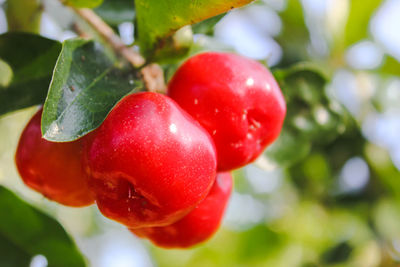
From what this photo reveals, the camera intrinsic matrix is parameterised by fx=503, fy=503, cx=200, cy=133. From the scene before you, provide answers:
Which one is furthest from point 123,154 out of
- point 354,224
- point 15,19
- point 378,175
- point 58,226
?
point 354,224

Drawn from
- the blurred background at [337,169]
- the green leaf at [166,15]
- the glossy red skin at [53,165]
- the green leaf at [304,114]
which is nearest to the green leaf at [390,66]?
the blurred background at [337,169]

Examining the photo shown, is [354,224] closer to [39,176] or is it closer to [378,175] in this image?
[378,175]

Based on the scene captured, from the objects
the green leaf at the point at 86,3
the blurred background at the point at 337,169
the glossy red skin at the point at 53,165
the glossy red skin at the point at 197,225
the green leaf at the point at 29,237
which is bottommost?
the blurred background at the point at 337,169

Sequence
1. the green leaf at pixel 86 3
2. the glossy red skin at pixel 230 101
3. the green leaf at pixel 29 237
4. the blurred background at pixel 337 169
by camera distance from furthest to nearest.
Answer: the blurred background at pixel 337 169 → the green leaf at pixel 29 237 → the green leaf at pixel 86 3 → the glossy red skin at pixel 230 101

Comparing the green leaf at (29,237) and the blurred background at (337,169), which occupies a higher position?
the green leaf at (29,237)

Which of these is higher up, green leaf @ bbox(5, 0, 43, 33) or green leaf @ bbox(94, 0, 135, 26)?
green leaf @ bbox(5, 0, 43, 33)

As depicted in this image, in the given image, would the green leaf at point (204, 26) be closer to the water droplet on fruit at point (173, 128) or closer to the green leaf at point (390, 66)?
the water droplet on fruit at point (173, 128)

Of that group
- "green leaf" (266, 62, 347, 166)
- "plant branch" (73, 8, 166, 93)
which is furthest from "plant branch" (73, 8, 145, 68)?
"green leaf" (266, 62, 347, 166)

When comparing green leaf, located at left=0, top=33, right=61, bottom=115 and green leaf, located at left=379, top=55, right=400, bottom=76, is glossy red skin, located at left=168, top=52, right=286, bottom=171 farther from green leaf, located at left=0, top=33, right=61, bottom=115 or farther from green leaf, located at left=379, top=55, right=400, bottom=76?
green leaf, located at left=379, top=55, right=400, bottom=76
